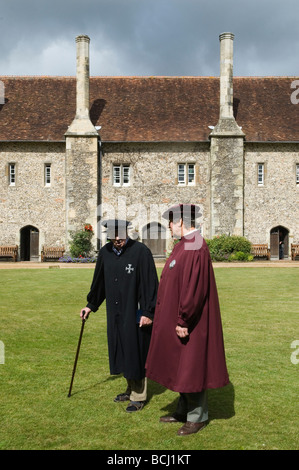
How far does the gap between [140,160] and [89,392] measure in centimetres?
2018

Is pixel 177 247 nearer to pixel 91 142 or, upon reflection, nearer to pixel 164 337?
pixel 164 337

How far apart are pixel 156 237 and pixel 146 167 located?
151 inches

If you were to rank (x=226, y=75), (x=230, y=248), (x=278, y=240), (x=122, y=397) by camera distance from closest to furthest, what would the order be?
1. (x=122, y=397)
2. (x=230, y=248)
3. (x=226, y=75)
4. (x=278, y=240)

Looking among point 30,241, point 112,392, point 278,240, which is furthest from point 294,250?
point 112,392

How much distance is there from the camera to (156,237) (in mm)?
24812

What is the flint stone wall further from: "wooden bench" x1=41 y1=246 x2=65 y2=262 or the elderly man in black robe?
the elderly man in black robe

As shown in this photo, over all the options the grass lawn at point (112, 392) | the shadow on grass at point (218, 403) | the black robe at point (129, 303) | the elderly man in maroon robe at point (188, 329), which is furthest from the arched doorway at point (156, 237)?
the elderly man in maroon robe at point (188, 329)

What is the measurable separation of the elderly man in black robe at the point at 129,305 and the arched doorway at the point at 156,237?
19.9 meters

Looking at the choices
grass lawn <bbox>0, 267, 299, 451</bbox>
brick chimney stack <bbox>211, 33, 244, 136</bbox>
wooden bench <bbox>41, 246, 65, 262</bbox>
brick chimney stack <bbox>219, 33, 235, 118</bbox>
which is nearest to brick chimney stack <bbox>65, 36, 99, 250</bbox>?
wooden bench <bbox>41, 246, 65, 262</bbox>

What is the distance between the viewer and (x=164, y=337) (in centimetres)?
403

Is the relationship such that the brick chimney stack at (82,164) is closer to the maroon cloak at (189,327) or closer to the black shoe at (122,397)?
the black shoe at (122,397)

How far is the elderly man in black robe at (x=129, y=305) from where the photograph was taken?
14.7 ft

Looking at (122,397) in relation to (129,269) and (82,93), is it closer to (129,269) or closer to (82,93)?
(129,269)
